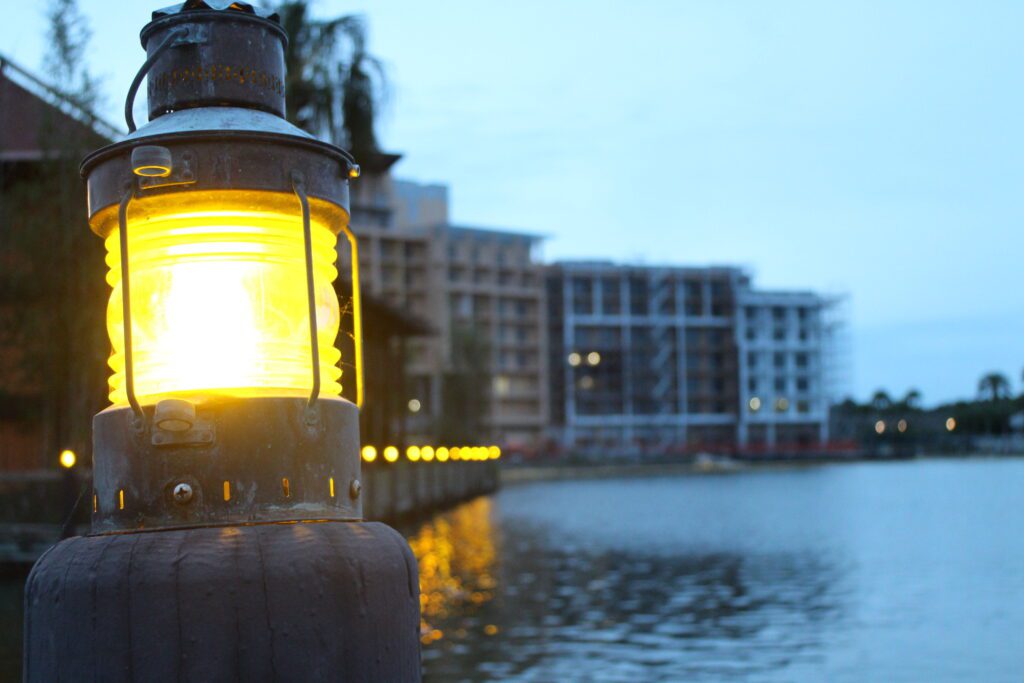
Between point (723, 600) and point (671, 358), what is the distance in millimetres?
128843

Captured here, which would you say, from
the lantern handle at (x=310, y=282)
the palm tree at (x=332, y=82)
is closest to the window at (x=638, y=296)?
the palm tree at (x=332, y=82)

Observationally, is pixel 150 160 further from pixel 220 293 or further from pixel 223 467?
pixel 223 467

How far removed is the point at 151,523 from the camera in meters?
2.60

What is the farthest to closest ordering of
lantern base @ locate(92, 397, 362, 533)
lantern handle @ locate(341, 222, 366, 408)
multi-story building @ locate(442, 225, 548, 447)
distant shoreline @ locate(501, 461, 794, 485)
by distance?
multi-story building @ locate(442, 225, 548, 447) → distant shoreline @ locate(501, 461, 794, 485) → lantern handle @ locate(341, 222, 366, 408) → lantern base @ locate(92, 397, 362, 533)

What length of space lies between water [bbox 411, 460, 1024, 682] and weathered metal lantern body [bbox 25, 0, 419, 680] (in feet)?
33.4

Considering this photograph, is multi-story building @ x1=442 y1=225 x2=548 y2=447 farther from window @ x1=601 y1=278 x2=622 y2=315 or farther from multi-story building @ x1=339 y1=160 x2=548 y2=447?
window @ x1=601 y1=278 x2=622 y2=315

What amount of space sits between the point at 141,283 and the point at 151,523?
59cm

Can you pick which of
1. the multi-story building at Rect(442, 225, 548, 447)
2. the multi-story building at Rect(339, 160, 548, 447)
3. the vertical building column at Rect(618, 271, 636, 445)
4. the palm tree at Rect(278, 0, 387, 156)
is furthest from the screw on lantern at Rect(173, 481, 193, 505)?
the vertical building column at Rect(618, 271, 636, 445)

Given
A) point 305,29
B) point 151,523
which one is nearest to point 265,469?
point 151,523

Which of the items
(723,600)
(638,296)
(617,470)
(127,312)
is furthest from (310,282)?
(638,296)

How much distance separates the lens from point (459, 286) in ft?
409

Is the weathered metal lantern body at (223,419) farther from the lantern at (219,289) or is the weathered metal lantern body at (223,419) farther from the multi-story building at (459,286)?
the multi-story building at (459,286)

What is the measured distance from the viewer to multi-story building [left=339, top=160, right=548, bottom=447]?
379 ft

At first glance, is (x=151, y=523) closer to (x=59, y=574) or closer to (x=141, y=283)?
(x=59, y=574)
